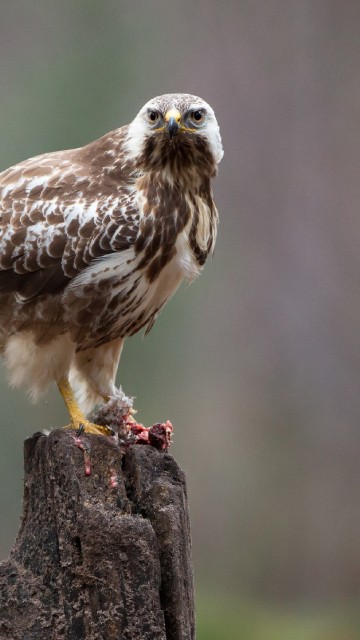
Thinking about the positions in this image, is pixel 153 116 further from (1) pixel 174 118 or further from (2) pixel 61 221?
(2) pixel 61 221

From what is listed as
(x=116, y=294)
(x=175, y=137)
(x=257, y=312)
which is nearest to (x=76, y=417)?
(x=116, y=294)

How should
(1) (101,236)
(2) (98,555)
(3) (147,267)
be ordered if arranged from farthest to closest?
(3) (147,267)
(1) (101,236)
(2) (98,555)

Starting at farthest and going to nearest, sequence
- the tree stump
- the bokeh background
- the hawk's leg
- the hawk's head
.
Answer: the bokeh background → the hawk's head → the hawk's leg → the tree stump

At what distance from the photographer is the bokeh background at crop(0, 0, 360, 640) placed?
9992 millimetres

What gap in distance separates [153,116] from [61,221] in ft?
1.92

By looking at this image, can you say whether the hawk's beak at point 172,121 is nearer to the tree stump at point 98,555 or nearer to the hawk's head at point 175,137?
the hawk's head at point 175,137

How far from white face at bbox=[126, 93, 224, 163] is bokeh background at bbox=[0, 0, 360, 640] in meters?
4.61

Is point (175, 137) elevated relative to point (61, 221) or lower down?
elevated

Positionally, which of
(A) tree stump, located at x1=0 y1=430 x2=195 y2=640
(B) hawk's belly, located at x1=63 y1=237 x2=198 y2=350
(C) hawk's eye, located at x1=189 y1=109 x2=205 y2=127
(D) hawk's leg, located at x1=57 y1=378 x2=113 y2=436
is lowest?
(A) tree stump, located at x1=0 y1=430 x2=195 y2=640

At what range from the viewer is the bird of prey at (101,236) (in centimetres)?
504

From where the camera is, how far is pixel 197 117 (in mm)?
5188

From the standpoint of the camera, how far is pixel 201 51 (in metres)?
10.4

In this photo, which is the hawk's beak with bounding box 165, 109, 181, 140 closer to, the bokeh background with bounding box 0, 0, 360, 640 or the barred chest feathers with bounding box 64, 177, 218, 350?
the barred chest feathers with bounding box 64, 177, 218, 350

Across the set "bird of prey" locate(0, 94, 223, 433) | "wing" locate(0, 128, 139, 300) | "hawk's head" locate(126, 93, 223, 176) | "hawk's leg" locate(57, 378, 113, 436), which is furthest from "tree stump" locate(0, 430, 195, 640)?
"hawk's head" locate(126, 93, 223, 176)
